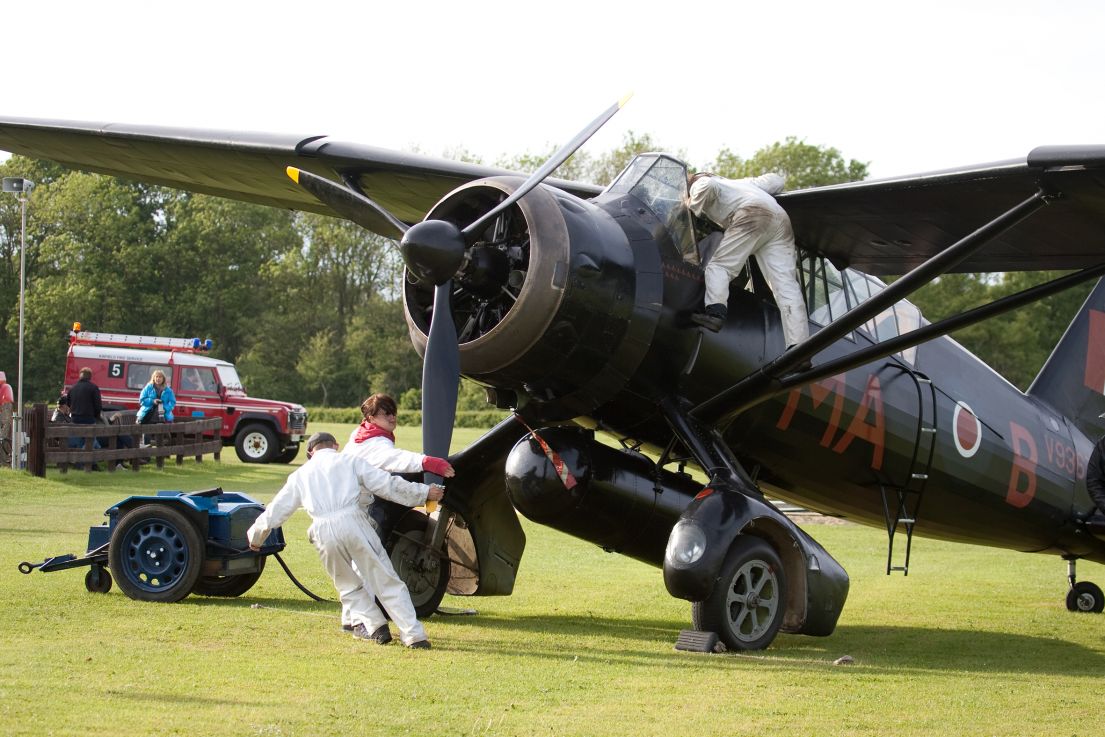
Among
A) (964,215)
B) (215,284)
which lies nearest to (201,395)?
(964,215)

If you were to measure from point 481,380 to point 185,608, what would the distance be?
309cm

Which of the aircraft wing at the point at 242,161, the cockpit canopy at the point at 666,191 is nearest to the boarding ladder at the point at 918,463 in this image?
the cockpit canopy at the point at 666,191

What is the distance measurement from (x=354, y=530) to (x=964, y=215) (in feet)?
17.9

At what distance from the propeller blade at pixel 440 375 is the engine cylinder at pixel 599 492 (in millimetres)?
829

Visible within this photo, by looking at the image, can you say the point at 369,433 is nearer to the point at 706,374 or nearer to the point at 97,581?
the point at 706,374

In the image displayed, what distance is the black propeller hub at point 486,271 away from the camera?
868 cm

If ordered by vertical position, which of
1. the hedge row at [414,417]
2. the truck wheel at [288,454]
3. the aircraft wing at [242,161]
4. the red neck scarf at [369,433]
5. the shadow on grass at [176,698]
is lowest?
the hedge row at [414,417]

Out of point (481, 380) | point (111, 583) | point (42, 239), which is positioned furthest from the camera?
point (42, 239)

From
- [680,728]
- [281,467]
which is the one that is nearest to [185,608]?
[680,728]

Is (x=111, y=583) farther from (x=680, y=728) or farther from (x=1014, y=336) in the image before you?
(x=1014, y=336)

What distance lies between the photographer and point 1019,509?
11797mm

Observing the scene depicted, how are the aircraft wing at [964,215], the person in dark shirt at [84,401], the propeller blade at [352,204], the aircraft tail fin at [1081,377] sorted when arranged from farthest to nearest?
the person in dark shirt at [84,401], the aircraft tail fin at [1081,377], the propeller blade at [352,204], the aircraft wing at [964,215]

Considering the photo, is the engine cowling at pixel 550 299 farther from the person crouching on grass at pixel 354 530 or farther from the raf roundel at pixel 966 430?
the raf roundel at pixel 966 430

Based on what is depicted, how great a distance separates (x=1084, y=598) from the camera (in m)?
13.0
